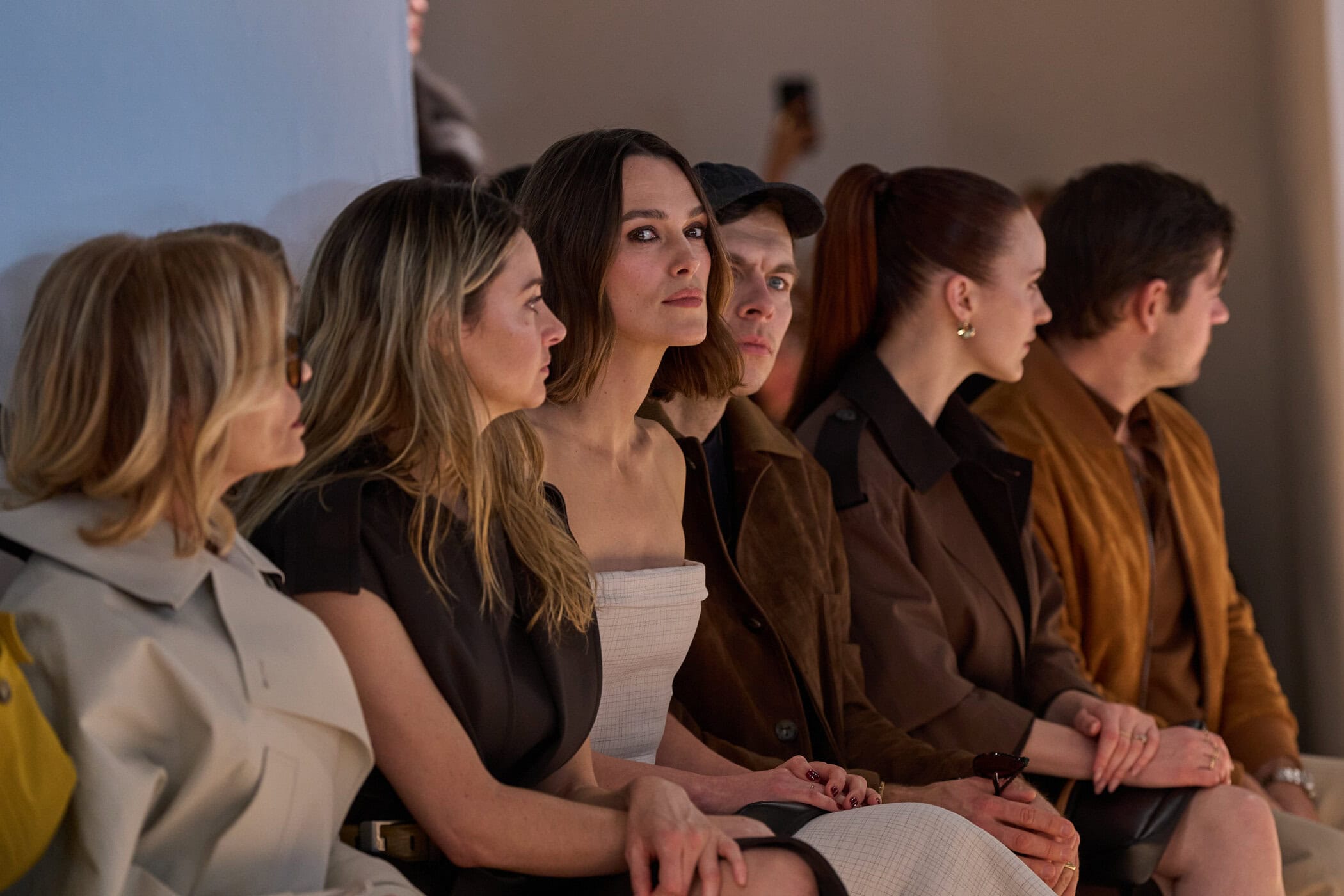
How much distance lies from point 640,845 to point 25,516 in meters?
0.69

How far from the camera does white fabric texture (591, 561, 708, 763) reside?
207cm

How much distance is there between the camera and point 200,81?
2.02 metres

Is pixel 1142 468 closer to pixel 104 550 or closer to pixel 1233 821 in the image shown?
pixel 1233 821

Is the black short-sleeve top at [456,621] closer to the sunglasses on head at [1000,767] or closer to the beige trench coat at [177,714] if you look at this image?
the beige trench coat at [177,714]

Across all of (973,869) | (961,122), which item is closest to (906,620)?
(973,869)

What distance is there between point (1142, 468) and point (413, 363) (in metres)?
2.13

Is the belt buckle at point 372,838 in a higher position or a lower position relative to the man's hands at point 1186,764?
higher

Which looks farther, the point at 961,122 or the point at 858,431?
the point at 961,122

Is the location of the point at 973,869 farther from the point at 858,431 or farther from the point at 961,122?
the point at 961,122

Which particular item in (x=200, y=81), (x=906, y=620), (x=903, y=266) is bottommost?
(x=906, y=620)

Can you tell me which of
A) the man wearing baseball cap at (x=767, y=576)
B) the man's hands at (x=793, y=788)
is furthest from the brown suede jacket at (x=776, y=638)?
the man's hands at (x=793, y=788)

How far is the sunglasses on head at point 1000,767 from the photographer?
84.0 inches

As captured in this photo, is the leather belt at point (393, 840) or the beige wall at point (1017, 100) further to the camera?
the beige wall at point (1017, 100)

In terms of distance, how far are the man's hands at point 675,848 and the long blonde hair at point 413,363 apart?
0.26m
